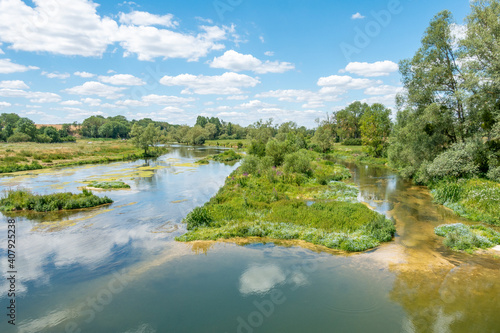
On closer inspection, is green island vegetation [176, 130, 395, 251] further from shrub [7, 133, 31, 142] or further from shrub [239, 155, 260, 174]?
shrub [7, 133, 31, 142]

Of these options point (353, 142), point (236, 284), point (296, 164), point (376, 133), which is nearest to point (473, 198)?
point (296, 164)

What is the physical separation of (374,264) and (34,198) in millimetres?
25868

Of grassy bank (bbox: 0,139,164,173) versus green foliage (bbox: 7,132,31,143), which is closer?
grassy bank (bbox: 0,139,164,173)

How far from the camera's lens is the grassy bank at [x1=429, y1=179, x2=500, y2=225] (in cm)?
1772

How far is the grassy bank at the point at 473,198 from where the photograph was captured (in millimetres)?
17719

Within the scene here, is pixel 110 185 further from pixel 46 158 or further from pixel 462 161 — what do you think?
pixel 462 161

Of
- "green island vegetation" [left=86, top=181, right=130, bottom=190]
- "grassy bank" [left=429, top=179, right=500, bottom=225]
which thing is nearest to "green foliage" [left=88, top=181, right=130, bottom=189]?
"green island vegetation" [left=86, top=181, right=130, bottom=190]

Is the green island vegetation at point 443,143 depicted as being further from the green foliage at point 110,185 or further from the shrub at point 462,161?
the green foliage at point 110,185

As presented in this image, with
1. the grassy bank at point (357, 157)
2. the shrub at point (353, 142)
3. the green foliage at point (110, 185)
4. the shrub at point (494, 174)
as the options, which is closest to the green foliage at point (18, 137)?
the green foliage at point (110, 185)

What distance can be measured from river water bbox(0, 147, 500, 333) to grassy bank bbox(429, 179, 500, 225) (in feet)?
11.8

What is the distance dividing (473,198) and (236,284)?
1917cm

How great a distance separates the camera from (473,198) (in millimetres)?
19625

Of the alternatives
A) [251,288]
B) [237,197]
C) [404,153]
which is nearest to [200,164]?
[237,197]

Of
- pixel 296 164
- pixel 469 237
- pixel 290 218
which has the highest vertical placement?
pixel 296 164
